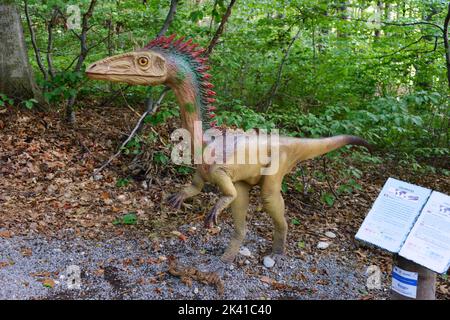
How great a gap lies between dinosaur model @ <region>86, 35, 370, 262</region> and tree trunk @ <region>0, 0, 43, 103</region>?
293cm

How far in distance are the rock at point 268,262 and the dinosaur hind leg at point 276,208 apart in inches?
4.0

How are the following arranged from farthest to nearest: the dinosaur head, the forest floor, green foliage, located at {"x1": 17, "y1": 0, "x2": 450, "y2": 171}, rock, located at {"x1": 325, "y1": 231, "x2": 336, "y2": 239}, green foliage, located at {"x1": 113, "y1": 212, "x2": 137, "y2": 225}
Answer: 1. green foliage, located at {"x1": 17, "y1": 0, "x2": 450, "y2": 171}
2. rock, located at {"x1": 325, "y1": 231, "x2": 336, "y2": 239}
3. green foliage, located at {"x1": 113, "y1": 212, "x2": 137, "y2": 225}
4. the forest floor
5. the dinosaur head

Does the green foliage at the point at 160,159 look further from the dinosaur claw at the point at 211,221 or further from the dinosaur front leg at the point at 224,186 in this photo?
the dinosaur claw at the point at 211,221

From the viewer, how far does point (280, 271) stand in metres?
3.34

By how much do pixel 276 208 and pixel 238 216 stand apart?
0.97ft

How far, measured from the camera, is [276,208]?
126 inches

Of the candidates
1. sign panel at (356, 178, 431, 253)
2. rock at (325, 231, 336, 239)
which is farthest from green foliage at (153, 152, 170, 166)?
sign panel at (356, 178, 431, 253)

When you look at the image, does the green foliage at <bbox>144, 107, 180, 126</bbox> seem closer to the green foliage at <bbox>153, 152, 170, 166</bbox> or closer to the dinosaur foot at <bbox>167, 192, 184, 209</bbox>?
the green foliage at <bbox>153, 152, 170, 166</bbox>

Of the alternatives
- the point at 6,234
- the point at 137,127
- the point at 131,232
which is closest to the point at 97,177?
the point at 137,127

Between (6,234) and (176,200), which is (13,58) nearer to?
(6,234)

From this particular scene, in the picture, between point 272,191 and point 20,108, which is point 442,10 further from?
point 20,108

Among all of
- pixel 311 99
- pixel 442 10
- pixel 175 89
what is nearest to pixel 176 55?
pixel 175 89

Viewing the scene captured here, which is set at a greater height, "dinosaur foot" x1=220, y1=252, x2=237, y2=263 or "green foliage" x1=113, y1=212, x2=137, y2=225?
"green foliage" x1=113, y1=212, x2=137, y2=225

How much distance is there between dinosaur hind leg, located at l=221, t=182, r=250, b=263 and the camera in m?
3.18
